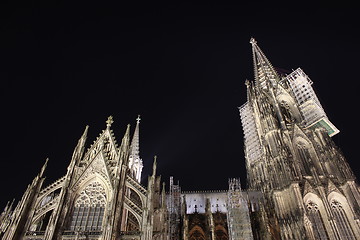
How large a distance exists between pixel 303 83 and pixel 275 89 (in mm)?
5272

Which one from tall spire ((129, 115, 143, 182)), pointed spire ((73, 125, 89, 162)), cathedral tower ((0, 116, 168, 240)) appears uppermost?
tall spire ((129, 115, 143, 182))

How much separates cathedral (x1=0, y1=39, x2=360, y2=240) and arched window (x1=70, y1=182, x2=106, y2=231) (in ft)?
0.27

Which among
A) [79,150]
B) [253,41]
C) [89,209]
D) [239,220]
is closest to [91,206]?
[89,209]

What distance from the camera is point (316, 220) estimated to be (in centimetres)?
3145

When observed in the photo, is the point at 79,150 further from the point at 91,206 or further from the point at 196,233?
the point at 196,233

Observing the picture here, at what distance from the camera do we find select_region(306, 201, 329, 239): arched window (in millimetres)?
30378

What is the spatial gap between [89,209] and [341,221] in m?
24.5

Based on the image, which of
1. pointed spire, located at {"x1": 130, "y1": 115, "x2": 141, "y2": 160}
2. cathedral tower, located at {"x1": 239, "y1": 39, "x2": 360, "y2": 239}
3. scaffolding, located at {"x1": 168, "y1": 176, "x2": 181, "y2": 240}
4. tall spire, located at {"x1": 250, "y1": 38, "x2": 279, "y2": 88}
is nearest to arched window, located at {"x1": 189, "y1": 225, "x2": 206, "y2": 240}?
scaffolding, located at {"x1": 168, "y1": 176, "x2": 181, "y2": 240}

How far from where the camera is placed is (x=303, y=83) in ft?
163

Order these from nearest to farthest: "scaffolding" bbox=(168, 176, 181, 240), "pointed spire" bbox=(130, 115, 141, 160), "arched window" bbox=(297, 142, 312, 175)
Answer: "scaffolding" bbox=(168, 176, 181, 240)
"arched window" bbox=(297, 142, 312, 175)
"pointed spire" bbox=(130, 115, 141, 160)

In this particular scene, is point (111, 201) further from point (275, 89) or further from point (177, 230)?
point (275, 89)

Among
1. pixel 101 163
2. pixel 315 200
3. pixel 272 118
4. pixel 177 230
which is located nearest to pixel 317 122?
pixel 272 118

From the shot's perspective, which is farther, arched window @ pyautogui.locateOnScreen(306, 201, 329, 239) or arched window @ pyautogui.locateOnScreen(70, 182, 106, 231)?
arched window @ pyautogui.locateOnScreen(306, 201, 329, 239)

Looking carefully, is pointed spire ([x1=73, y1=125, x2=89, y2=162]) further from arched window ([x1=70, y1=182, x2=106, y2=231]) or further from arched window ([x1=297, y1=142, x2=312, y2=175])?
arched window ([x1=297, y1=142, x2=312, y2=175])
